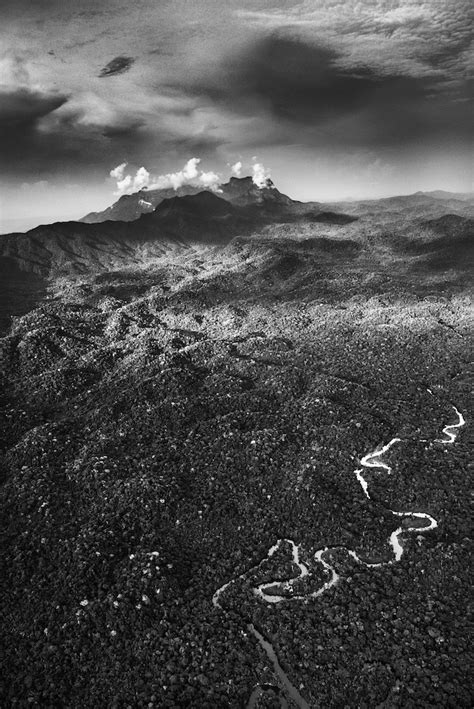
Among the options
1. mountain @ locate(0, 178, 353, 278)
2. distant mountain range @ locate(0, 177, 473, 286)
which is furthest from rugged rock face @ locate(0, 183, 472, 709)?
mountain @ locate(0, 178, 353, 278)

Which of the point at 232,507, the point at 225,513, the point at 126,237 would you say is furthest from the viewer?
the point at 126,237

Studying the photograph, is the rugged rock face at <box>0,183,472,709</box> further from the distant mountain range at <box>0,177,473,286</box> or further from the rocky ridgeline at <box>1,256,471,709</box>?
the distant mountain range at <box>0,177,473,286</box>

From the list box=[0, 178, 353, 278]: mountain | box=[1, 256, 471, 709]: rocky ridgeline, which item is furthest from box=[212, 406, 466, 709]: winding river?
box=[0, 178, 353, 278]: mountain

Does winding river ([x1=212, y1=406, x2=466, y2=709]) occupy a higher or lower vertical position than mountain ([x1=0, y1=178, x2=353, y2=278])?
lower

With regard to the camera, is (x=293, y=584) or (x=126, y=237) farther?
(x=126, y=237)

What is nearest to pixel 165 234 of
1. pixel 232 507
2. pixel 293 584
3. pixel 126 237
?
pixel 126 237

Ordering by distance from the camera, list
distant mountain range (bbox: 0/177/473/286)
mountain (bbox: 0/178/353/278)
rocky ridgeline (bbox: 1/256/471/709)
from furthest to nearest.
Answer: mountain (bbox: 0/178/353/278), distant mountain range (bbox: 0/177/473/286), rocky ridgeline (bbox: 1/256/471/709)

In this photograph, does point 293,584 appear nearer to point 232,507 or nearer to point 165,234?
point 232,507

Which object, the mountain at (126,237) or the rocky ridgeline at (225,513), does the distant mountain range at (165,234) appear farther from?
the rocky ridgeline at (225,513)

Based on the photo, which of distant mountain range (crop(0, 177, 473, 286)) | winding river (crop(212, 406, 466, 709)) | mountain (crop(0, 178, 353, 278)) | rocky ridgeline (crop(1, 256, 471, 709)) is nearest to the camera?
winding river (crop(212, 406, 466, 709))

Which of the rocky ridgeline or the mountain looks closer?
the rocky ridgeline

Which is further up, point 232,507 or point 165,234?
point 165,234

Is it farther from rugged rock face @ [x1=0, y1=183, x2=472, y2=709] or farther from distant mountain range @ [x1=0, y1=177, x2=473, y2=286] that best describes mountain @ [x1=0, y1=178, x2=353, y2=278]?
rugged rock face @ [x1=0, y1=183, x2=472, y2=709]
